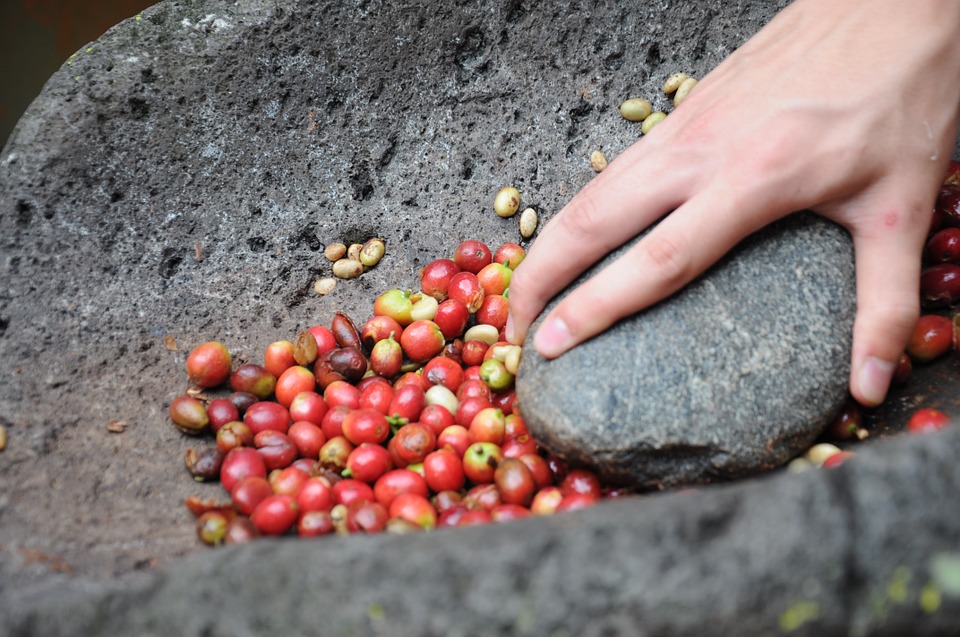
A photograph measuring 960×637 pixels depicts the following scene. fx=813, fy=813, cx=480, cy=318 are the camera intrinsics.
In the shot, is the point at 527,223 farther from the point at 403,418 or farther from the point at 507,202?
the point at 403,418

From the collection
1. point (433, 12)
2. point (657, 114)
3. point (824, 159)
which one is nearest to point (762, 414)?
point (824, 159)

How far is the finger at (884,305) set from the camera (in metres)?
1.55

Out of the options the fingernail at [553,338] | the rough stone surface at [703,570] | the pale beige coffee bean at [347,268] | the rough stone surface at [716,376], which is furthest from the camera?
the pale beige coffee bean at [347,268]

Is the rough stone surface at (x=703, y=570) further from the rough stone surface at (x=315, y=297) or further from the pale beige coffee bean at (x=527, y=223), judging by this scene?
the pale beige coffee bean at (x=527, y=223)

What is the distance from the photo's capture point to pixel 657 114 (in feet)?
7.68

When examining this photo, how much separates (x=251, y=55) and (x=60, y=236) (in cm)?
67

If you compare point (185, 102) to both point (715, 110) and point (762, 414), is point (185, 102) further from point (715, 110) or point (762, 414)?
point (762, 414)

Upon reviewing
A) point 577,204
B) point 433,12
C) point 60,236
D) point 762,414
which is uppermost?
point 60,236

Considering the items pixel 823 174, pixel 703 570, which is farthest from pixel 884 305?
pixel 703 570

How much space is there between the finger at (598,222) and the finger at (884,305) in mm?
394

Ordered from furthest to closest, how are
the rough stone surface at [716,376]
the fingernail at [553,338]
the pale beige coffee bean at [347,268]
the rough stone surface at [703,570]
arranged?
the pale beige coffee bean at [347,268] → the fingernail at [553,338] → the rough stone surface at [716,376] → the rough stone surface at [703,570]

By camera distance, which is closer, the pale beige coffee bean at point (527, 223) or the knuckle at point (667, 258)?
the knuckle at point (667, 258)

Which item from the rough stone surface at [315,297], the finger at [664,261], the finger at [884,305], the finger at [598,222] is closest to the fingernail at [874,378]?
the finger at [884,305]

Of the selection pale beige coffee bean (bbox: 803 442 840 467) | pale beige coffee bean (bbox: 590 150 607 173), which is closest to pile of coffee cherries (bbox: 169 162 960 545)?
pale beige coffee bean (bbox: 803 442 840 467)
